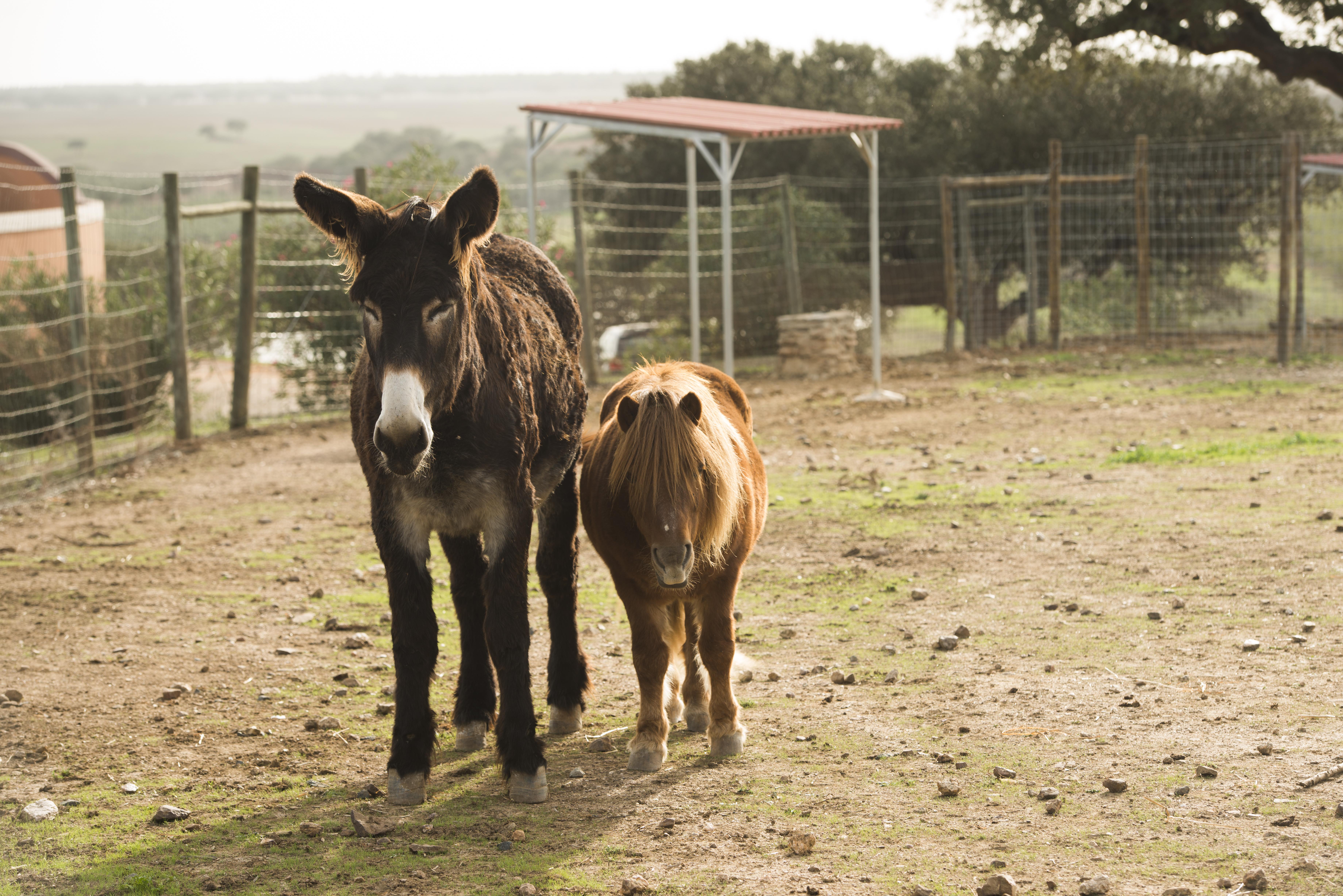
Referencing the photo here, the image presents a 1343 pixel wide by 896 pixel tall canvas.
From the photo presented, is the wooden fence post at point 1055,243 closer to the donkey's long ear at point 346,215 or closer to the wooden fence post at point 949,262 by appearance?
the wooden fence post at point 949,262

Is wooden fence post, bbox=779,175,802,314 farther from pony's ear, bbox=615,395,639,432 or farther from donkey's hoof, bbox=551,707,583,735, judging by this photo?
pony's ear, bbox=615,395,639,432

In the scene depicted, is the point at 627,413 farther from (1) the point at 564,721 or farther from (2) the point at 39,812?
(2) the point at 39,812

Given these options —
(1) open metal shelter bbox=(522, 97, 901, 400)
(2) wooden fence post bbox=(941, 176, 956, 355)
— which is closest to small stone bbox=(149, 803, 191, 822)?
(1) open metal shelter bbox=(522, 97, 901, 400)

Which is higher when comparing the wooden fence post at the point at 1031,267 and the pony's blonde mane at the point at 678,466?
the wooden fence post at the point at 1031,267

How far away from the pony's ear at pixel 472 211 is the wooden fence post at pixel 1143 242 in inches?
552

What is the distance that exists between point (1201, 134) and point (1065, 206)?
3.43 metres

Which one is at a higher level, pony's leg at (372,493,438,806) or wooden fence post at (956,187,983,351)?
wooden fence post at (956,187,983,351)

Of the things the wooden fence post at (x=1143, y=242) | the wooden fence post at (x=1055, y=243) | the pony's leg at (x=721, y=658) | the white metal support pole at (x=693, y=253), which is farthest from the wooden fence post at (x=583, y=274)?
the pony's leg at (x=721, y=658)

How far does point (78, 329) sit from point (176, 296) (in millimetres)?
1556

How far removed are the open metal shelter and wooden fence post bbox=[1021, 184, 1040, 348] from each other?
409cm

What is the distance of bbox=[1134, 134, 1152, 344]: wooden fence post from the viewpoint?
16156mm

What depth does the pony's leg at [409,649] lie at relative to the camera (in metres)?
4.12

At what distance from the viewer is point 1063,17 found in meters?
16.9

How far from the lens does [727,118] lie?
13164mm
